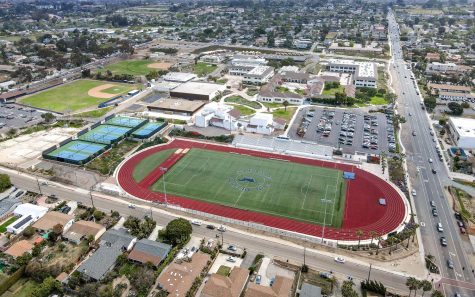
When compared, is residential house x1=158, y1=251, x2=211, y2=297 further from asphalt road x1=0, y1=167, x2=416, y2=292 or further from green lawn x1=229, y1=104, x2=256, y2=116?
green lawn x1=229, y1=104, x2=256, y2=116

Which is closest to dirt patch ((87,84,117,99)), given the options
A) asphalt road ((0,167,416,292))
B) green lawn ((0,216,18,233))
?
asphalt road ((0,167,416,292))

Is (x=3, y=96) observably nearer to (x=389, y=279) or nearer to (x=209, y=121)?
(x=209, y=121)

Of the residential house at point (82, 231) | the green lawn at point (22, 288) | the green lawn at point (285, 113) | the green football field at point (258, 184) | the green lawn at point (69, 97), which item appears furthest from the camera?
the green lawn at point (69, 97)

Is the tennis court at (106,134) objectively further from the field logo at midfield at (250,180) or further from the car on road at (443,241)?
the car on road at (443,241)

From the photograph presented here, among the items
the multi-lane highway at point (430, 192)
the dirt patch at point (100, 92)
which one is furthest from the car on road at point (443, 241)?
the dirt patch at point (100, 92)

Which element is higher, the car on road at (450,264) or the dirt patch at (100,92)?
the car on road at (450,264)

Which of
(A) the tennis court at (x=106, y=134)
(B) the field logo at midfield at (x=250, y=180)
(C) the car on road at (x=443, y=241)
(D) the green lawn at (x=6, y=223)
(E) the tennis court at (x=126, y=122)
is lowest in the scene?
(D) the green lawn at (x=6, y=223)

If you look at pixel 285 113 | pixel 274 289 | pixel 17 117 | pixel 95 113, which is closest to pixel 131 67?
pixel 95 113
